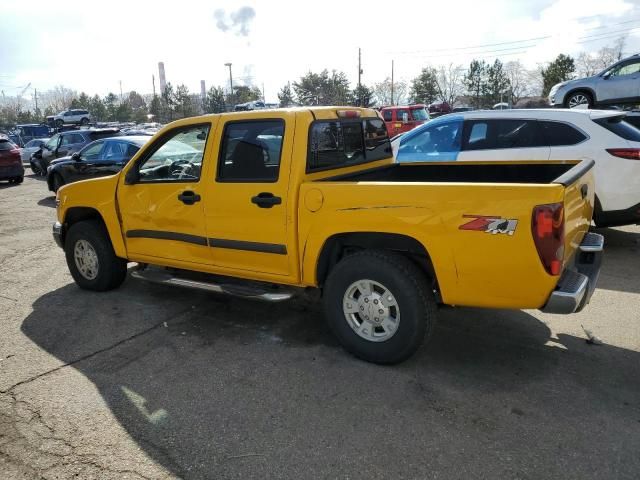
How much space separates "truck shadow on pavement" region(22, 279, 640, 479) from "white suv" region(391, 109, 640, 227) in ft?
7.95

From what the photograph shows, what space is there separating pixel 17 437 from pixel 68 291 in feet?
9.47

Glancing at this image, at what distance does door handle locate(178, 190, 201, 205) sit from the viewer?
432 centimetres

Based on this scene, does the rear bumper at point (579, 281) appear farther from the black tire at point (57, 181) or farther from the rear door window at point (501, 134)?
the black tire at point (57, 181)

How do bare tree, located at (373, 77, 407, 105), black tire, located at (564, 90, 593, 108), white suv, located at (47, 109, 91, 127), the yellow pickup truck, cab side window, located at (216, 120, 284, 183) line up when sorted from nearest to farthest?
the yellow pickup truck
cab side window, located at (216, 120, 284, 183)
black tire, located at (564, 90, 593, 108)
white suv, located at (47, 109, 91, 127)
bare tree, located at (373, 77, 407, 105)

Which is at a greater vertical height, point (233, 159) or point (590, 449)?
point (233, 159)

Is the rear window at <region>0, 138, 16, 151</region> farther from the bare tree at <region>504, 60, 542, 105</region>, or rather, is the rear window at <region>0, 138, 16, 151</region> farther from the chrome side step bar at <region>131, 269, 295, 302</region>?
the bare tree at <region>504, 60, 542, 105</region>

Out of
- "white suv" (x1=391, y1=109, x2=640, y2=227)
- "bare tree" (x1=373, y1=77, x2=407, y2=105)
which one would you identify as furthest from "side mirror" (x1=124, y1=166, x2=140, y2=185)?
"bare tree" (x1=373, y1=77, x2=407, y2=105)

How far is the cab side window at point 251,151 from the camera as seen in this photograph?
13.0 feet

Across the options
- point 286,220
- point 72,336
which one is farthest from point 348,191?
point 72,336

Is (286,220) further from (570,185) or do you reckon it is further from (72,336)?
(72,336)

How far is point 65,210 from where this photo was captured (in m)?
5.46

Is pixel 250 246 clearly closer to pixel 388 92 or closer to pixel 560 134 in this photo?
pixel 560 134

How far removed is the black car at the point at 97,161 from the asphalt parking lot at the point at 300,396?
22.6 ft

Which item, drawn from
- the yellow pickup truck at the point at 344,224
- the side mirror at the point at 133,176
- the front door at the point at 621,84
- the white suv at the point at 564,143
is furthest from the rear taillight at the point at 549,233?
the front door at the point at 621,84
